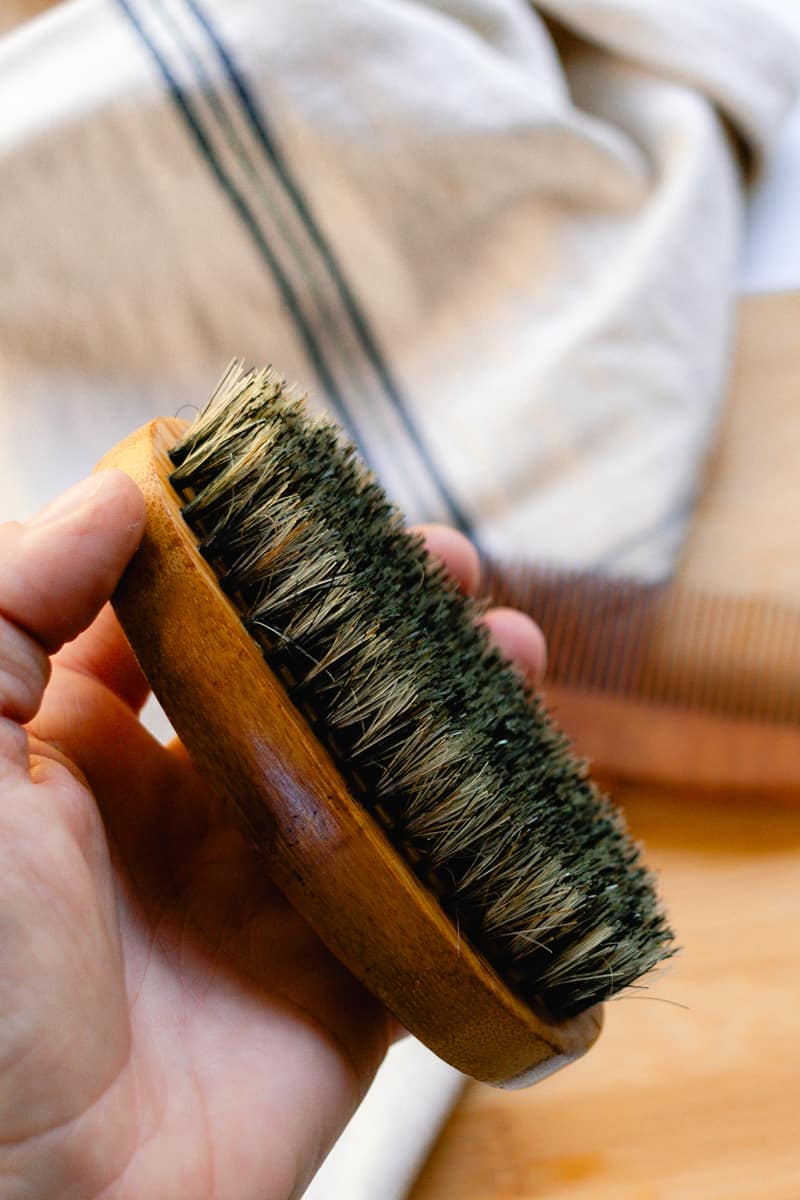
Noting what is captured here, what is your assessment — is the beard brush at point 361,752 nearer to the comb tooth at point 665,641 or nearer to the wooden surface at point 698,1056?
the wooden surface at point 698,1056

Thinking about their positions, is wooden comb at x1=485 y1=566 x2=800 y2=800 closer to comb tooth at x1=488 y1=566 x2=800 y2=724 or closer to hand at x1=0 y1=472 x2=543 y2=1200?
comb tooth at x1=488 y1=566 x2=800 y2=724

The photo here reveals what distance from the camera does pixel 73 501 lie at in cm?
35

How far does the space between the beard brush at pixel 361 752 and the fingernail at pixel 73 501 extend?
15 mm

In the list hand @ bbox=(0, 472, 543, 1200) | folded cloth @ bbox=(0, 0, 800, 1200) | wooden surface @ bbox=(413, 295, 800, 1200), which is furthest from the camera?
folded cloth @ bbox=(0, 0, 800, 1200)

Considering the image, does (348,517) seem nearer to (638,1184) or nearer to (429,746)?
(429,746)

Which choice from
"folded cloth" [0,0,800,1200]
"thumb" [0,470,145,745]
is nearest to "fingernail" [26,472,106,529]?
"thumb" [0,470,145,745]

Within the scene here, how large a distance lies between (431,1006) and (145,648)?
0.51 feet

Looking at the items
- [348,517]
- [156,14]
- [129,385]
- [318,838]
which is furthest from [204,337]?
[318,838]

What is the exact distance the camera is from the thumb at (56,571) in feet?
1.09

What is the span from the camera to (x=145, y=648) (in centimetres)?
34

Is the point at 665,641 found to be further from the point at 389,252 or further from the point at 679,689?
the point at 389,252

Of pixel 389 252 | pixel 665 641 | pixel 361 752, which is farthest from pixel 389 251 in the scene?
pixel 361 752

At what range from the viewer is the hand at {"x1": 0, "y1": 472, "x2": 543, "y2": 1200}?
0.33 m

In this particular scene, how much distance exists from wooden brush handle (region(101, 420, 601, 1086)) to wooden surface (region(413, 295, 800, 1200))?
147 mm
